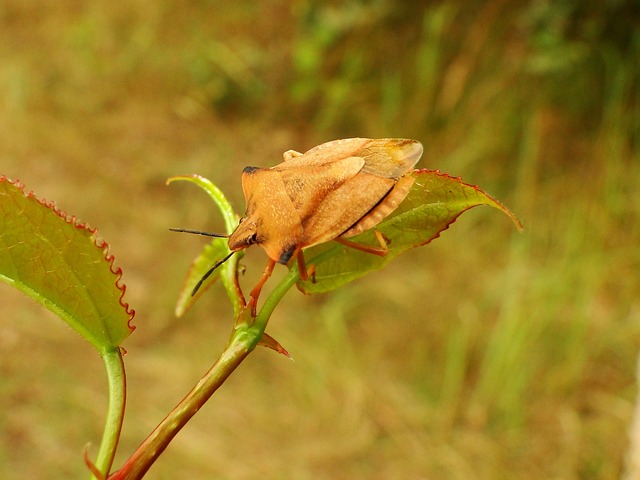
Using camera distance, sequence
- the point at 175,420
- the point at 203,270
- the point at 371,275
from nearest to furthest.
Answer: the point at 175,420 → the point at 203,270 → the point at 371,275

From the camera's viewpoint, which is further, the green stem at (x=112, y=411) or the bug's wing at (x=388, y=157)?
the bug's wing at (x=388, y=157)

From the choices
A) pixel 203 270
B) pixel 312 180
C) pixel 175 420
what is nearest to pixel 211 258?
pixel 203 270

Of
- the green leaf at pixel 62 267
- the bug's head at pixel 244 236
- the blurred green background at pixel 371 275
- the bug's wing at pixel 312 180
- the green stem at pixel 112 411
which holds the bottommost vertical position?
the green stem at pixel 112 411

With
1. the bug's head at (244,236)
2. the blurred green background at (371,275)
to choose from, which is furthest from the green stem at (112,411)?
the blurred green background at (371,275)

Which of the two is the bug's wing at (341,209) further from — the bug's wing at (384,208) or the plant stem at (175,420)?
the plant stem at (175,420)

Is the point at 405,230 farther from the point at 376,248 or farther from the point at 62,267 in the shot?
the point at 62,267

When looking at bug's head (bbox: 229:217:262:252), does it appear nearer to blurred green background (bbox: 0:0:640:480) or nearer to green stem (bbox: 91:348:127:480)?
green stem (bbox: 91:348:127:480)

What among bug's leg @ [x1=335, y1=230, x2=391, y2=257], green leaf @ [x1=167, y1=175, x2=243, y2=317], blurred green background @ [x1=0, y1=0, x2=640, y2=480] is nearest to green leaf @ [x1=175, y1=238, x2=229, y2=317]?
green leaf @ [x1=167, y1=175, x2=243, y2=317]

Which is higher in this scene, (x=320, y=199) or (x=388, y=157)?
(x=388, y=157)
